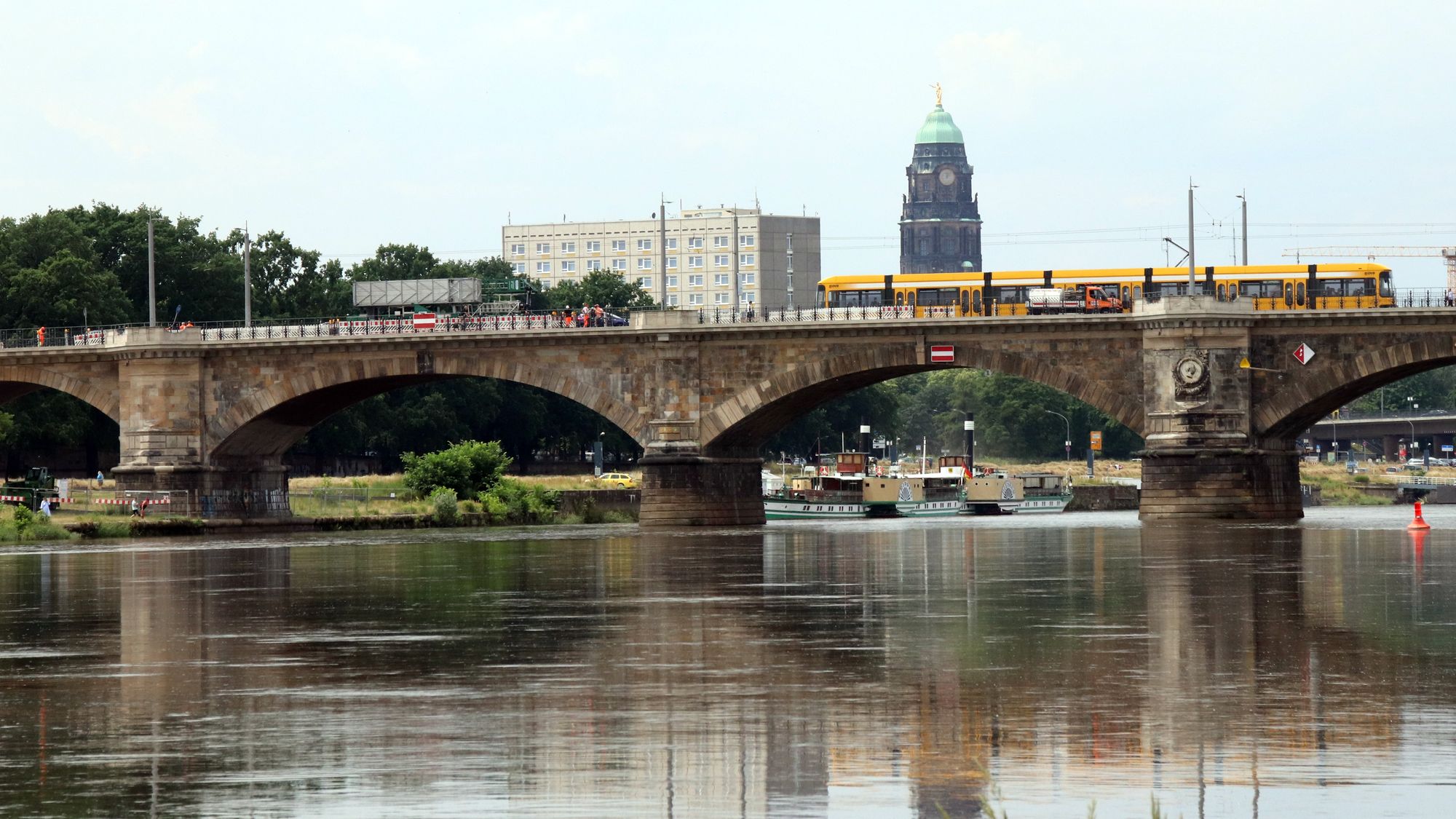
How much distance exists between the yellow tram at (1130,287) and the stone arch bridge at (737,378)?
3129 mm

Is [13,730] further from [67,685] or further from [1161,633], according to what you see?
[1161,633]

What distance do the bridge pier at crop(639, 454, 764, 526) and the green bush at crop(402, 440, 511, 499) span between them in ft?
46.0

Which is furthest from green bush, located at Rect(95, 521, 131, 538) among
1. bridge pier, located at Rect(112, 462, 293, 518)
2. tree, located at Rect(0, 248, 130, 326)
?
tree, located at Rect(0, 248, 130, 326)

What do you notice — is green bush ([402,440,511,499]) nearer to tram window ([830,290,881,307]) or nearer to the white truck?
tram window ([830,290,881,307])

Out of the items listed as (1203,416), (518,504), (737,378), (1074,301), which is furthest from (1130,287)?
(518,504)

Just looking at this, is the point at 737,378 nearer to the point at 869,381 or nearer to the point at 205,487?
the point at 869,381

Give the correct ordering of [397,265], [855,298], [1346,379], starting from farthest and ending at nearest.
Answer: [397,265] < [855,298] < [1346,379]

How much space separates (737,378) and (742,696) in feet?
219

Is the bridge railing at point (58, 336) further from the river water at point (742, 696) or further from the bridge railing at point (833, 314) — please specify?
the river water at point (742, 696)

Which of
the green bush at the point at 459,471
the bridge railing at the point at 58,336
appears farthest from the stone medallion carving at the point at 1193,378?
the bridge railing at the point at 58,336

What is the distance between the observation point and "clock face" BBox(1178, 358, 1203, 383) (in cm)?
8044

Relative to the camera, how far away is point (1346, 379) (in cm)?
7931

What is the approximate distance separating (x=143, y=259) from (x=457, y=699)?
4307 inches

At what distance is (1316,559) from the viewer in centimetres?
4731
